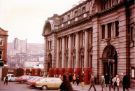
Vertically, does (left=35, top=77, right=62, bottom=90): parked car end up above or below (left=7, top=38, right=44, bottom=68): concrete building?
below

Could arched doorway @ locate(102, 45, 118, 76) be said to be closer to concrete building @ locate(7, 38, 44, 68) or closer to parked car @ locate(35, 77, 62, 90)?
parked car @ locate(35, 77, 62, 90)

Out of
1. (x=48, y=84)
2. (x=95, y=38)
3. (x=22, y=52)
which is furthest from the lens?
(x=22, y=52)

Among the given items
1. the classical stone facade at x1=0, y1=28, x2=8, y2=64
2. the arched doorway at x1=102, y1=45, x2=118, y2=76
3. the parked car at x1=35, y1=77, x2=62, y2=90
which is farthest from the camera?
the classical stone facade at x1=0, y1=28, x2=8, y2=64

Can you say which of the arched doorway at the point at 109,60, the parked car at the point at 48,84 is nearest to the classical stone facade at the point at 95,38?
the arched doorway at the point at 109,60

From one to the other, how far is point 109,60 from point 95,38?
5135mm

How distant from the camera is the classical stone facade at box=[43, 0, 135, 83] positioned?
123 feet

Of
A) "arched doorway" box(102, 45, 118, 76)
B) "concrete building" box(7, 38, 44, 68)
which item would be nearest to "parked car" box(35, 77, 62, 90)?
"arched doorway" box(102, 45, 118, 76)

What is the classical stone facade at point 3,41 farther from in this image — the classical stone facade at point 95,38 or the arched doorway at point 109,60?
the arched doorway at point 109,60

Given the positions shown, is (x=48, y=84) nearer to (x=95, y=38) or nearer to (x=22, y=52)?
(x=95, y=38)

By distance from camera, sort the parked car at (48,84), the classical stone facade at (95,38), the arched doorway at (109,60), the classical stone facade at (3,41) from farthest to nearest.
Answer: the classical stone facade at (3,41), the arched doorway at (109,60), the classical stone facade at (95,38), the parked car at (48,84)

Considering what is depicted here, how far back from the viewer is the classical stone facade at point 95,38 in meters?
37.3

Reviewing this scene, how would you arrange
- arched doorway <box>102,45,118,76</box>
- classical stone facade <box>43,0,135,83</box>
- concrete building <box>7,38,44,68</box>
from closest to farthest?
classical stone facade <box>43,0,135,83</box>, arched doorway <box>102,45,118,76</box>, concrete building <box>7,38,44,68</box>

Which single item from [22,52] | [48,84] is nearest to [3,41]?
[48,84]

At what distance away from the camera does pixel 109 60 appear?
4041 cm
